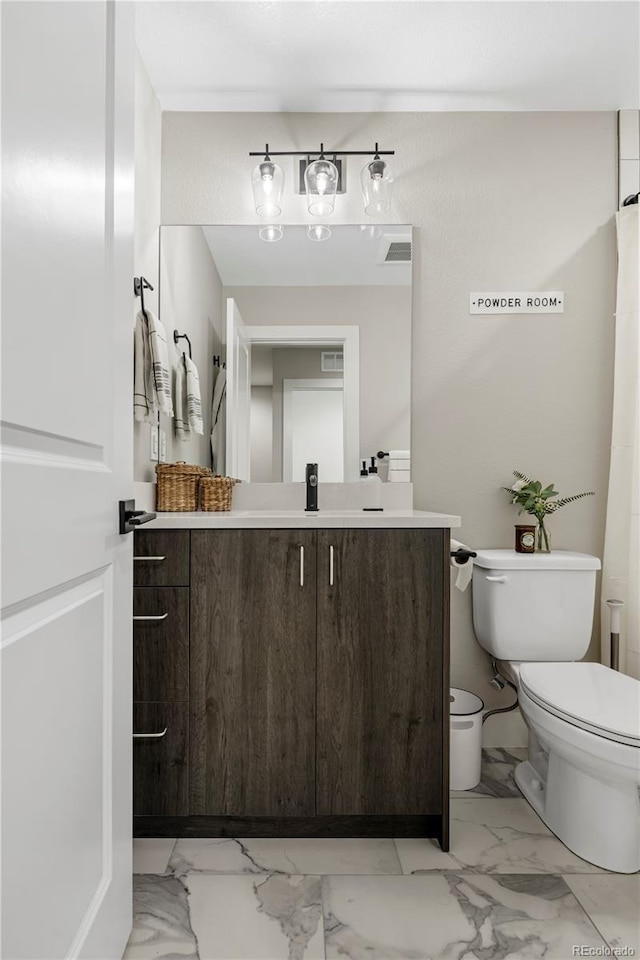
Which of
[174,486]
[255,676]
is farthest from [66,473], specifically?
[174,486]

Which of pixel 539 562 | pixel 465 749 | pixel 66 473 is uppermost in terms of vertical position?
pixel 66 473

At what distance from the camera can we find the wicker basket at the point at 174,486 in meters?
2.10

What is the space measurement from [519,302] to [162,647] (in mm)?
1843

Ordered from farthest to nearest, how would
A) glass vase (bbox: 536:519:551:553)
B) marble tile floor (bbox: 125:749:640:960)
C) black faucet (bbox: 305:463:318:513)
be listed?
glass vase (bbox: 536:519:551:553) < black faucet (bbox: 305:463:318:513) < marble tile floor (bbox: 125:749:640:960)

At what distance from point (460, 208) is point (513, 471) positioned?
3.50 feet

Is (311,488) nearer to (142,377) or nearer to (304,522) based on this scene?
(304,522)

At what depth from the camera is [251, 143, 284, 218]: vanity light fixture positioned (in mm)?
2242

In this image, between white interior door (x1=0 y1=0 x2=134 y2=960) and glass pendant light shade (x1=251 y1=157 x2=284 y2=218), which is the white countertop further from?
glass pendant light shade (x1=251 y1=157 x2=284 y2=218)

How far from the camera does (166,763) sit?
1694mm

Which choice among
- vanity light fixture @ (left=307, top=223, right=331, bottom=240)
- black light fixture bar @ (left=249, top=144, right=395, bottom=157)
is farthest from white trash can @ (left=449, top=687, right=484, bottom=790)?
black light fixture bar @ (left=249, top=144, right=395, bottom=157)

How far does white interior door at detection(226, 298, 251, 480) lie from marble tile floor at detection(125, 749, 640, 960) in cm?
127

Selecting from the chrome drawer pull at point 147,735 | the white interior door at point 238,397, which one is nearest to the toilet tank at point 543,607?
the white interior door at point 238,397

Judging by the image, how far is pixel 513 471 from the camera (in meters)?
2.40

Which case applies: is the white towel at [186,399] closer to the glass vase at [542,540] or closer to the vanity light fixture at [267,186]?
the vanity light fixture at [267,186]
